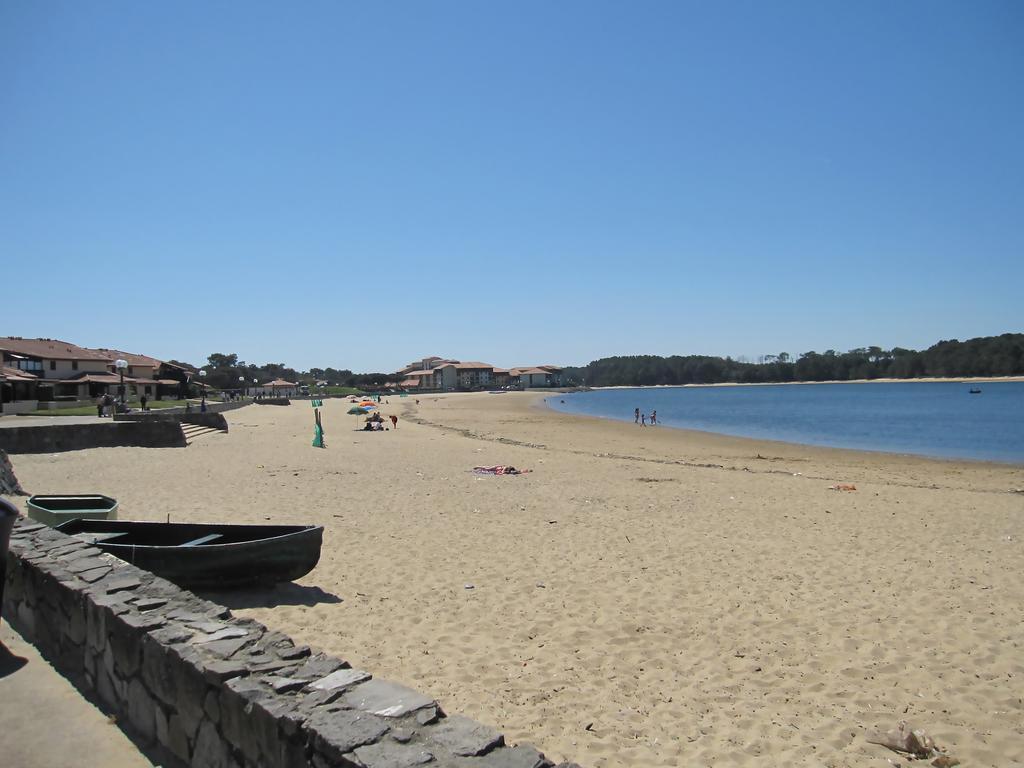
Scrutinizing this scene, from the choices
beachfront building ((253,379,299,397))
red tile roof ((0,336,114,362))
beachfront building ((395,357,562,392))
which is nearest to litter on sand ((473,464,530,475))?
red tile roof ((0,336,114,362))

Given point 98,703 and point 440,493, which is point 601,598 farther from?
point 440,493

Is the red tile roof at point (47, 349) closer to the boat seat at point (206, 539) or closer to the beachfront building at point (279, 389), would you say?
the beachfront building at point (279, 389)

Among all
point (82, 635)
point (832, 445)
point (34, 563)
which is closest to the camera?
point (82, 635)

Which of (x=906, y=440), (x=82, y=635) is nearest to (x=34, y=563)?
(x=82, y=635)

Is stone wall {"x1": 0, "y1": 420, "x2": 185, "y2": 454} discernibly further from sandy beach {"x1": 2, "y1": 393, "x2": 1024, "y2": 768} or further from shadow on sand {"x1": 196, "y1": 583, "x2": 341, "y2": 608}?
shadow on sand {"x1": 196, "y1": 583, "x2": 341, "y2": 608}

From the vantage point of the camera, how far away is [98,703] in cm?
429

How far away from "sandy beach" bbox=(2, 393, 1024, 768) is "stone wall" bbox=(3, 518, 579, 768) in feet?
6.37

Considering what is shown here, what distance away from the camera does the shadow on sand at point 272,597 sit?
7.27 m

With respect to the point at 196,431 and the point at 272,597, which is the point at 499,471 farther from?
the point at 196,431

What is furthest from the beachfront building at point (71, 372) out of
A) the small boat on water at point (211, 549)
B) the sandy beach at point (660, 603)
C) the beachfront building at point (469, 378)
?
the beachfront building at point (469, 378)

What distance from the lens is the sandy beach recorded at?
16.7 ft

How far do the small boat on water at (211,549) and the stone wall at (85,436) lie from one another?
15.5 meters

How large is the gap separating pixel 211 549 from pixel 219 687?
4360 mm

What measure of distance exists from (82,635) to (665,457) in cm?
2391
